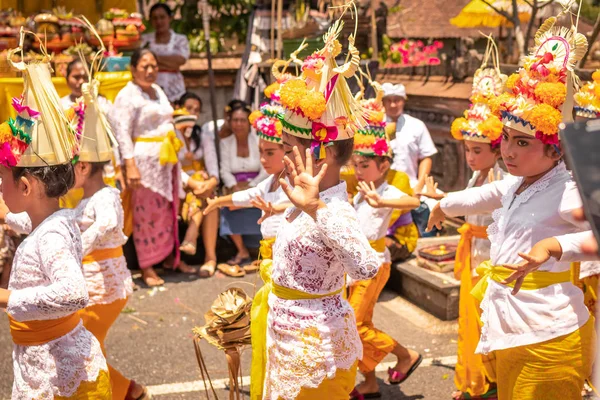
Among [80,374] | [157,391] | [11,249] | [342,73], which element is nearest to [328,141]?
[342,73]

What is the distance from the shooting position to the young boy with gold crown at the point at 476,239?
4855 millimetres

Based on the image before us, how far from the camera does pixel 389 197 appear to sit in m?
5.25

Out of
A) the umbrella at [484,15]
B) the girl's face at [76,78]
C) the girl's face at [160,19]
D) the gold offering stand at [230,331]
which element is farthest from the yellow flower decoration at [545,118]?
the umbrella at [484,15]

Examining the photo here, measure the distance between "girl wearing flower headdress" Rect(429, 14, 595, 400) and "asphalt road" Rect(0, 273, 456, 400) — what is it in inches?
60.4

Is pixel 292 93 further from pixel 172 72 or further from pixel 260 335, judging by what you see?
pixel 172 72

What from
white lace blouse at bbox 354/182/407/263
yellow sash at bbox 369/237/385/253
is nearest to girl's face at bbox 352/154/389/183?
white lace blouse at bbox 354/182/407/263

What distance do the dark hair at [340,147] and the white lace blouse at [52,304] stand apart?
1.06m

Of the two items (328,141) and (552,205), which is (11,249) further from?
(552,205)

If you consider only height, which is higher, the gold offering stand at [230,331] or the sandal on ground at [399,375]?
the gold offering stand at [230,331]

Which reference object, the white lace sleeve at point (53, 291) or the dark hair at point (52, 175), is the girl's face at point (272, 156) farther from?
the white lace sleeve at point (53, 291)

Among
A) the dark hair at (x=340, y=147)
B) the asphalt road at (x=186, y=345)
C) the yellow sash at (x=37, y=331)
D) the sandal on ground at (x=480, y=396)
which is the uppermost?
the dark hair at (x=340, y=147)

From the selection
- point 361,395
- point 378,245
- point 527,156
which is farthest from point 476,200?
point 361,395

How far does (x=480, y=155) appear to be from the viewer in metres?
5.08

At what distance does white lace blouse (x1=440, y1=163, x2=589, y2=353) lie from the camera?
3430mm
